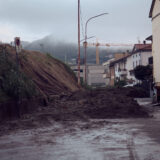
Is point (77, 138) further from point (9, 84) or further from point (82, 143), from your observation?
point (9, 84)

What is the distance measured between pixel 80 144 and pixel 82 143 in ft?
0.57

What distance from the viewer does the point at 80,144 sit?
33.8 feet

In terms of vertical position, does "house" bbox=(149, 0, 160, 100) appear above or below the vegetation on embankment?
above

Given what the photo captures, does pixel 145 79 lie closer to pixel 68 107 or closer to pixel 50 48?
pixel 68 107

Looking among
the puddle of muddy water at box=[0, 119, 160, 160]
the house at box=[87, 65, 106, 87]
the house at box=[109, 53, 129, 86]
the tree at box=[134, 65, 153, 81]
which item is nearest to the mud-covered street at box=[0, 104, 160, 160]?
the puddle of muddy water at box=[0, 119, 160, 160]

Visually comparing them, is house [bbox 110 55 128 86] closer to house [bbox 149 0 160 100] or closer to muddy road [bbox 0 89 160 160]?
house [bbox 149 0 160 100]

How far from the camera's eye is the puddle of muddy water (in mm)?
8680

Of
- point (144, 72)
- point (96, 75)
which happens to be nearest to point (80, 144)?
point (144, 72)

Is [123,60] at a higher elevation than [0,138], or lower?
higher

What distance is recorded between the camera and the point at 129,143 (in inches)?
404

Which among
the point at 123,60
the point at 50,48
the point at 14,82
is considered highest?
the point at 50,48

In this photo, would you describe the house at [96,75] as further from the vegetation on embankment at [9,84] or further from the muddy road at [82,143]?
the muddy road at [82,143]

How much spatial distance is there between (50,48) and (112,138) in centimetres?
18122

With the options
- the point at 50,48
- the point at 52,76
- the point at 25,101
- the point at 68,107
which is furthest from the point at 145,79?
the point at 50,48
